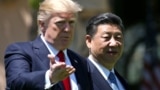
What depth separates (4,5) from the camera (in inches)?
488

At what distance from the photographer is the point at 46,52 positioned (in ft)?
18.7

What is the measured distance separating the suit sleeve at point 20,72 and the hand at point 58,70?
0.13m

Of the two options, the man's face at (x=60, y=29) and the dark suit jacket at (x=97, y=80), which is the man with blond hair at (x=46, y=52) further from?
the dark suit jacket at (x=97, y=80)

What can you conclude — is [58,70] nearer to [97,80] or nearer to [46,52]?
[46,52]

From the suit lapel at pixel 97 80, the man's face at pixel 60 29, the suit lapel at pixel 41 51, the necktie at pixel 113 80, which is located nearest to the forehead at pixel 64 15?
the man's face at pixel 60 29

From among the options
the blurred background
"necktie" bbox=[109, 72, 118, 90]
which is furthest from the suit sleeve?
the blurred background

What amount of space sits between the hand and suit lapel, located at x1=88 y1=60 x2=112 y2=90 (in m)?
0.75

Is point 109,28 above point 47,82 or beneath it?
above

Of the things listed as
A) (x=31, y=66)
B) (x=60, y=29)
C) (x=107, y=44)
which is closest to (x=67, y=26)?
(x=60, y=29)

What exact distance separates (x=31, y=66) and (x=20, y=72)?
191 mm

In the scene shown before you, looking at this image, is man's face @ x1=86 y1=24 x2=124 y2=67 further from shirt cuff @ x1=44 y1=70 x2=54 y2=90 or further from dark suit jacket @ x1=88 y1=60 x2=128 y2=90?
shirt cuff @ x1=44 y1=70 x2=54 y2=90

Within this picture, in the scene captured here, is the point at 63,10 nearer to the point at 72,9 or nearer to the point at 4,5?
the point at 72,9

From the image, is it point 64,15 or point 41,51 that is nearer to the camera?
point 64,15

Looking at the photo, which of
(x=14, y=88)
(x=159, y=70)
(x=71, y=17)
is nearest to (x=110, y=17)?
(x=71, y=17)
